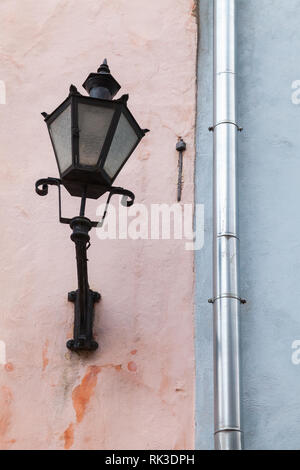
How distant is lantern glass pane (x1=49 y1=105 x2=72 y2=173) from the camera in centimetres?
357

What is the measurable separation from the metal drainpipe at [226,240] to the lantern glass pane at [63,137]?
0.90 meters

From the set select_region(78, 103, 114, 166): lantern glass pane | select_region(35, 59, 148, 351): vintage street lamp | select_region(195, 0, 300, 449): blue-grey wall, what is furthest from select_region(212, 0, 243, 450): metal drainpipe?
select_region(78, 103, 114, 166): lantern glass pane

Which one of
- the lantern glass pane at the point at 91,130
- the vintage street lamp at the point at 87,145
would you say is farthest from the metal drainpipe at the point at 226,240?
the lantern glass pane at the point at 91,130

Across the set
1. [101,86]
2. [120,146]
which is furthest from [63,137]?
[101,86]

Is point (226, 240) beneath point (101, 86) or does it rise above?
beneath

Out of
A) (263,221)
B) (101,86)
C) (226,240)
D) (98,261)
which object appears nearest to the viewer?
(101,86)

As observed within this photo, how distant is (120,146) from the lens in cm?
363

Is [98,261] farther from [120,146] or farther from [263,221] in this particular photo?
[263,221]

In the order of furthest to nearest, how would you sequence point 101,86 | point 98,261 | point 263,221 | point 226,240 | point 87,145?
point 263,221 < point 98,261 < point 226,240 < point 101,86 < point 87,145

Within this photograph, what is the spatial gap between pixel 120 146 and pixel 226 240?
767 millimetres

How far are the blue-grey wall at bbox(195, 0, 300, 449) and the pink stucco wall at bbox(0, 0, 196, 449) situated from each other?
9 cm

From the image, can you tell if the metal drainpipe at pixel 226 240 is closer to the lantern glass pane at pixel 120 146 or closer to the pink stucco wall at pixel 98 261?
the pink stucco wall at pixel 98 261

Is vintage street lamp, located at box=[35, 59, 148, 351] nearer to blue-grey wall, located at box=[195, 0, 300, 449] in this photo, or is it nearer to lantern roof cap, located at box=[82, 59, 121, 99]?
lantern roof cap, located at box=[82, 59, 121, 99]
